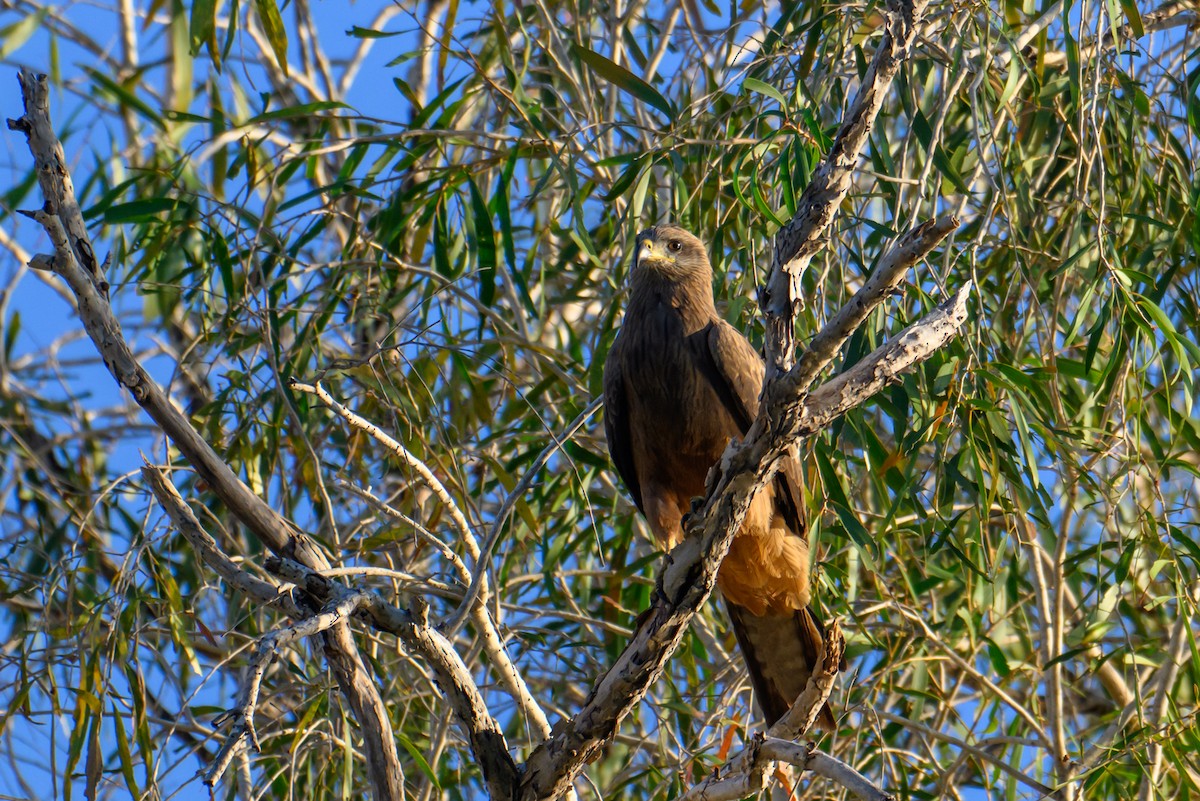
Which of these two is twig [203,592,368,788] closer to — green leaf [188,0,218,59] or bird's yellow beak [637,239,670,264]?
bird's yellow beak [637,239,670,264]

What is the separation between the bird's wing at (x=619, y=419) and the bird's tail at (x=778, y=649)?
476 millimetres

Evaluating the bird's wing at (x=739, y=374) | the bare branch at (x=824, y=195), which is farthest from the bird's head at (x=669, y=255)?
the bare branch at (x=824, y=195)

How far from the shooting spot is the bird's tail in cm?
373

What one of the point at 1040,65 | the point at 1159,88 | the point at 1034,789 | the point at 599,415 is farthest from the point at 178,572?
the point at 1159,88

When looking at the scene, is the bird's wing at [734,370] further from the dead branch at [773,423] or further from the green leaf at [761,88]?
the dead branch at [773,423]

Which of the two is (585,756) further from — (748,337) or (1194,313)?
(1194,313)

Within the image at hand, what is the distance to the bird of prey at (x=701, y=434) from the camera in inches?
142

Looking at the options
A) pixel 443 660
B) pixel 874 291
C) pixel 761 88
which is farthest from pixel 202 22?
pixel 874 291

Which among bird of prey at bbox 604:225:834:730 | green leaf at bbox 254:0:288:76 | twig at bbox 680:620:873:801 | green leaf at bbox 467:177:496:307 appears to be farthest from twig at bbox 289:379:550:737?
green leaf at bbox 254:0:288:76

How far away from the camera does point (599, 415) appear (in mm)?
4742

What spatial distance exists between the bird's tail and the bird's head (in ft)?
3.28

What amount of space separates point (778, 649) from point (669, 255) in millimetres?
1205

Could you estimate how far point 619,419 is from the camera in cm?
379

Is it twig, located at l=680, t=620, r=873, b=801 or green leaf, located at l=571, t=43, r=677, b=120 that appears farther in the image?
green leaf, located at l=571, t=43, r=677, b=120
